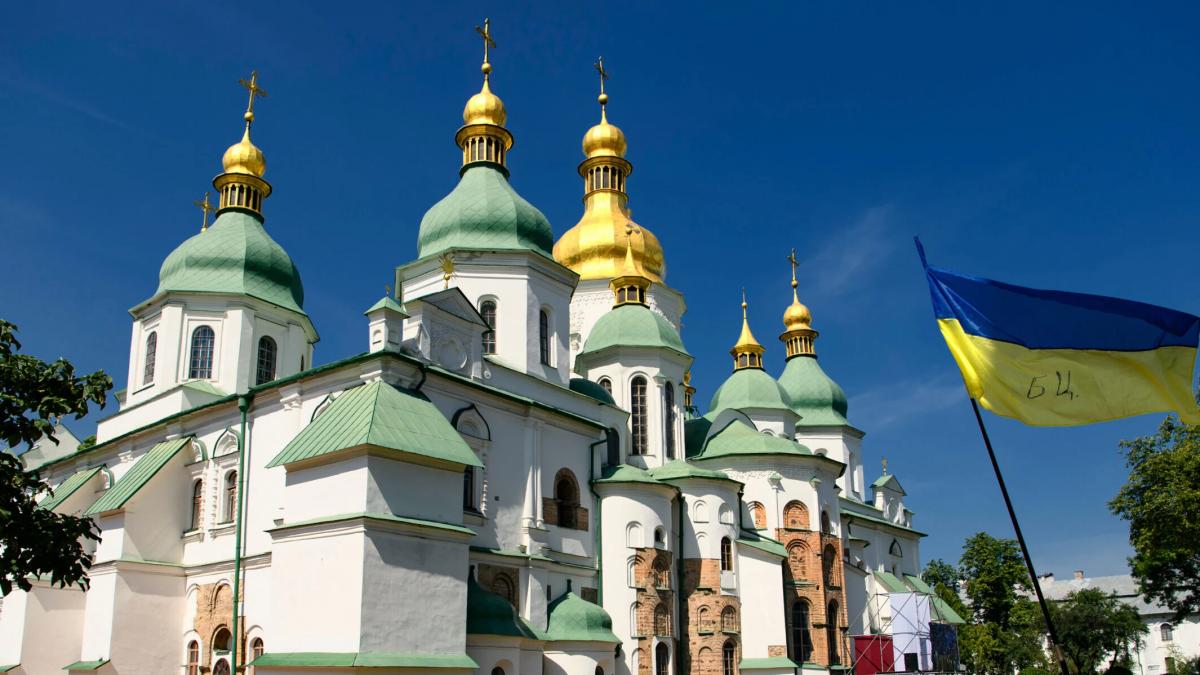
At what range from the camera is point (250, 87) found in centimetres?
3281

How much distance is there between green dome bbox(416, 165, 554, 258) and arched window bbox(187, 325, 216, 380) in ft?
20.5

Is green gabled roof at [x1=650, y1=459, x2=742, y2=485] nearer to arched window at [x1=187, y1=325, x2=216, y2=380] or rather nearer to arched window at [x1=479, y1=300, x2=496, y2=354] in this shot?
arched window at [x1=479, y1=300, x2=496, y2=354]

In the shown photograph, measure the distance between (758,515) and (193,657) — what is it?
15.9 m

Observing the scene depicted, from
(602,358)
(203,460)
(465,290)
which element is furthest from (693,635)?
(203,460)

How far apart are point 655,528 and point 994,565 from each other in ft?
99.7

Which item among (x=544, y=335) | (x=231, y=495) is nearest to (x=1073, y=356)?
(x=544, y=335)

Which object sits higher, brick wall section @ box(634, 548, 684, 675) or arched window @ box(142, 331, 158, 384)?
arched window @ box(142, 331, 158, 384)

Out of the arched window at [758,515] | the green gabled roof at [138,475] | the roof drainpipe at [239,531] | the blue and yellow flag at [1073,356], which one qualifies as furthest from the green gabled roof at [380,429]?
the arched window at [758,515]

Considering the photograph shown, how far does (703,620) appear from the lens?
27.4 m

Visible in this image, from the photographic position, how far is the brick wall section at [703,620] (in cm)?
2700

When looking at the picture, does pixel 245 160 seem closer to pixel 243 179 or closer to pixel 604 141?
pixel 243 179

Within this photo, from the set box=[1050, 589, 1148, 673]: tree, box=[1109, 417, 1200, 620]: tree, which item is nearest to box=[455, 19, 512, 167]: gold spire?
box=[1109, 417, 1200, 620]: tree

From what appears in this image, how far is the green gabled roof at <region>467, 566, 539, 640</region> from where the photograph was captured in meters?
20.2

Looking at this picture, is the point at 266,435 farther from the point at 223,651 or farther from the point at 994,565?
the point at 994,565
